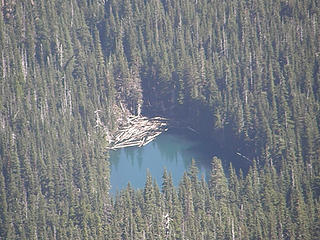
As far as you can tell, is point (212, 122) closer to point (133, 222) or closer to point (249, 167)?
point (249, 167)

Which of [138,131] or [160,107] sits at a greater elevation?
[160,107]

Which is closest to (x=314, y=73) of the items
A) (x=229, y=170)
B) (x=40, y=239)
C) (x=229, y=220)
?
(x=229, y=170)

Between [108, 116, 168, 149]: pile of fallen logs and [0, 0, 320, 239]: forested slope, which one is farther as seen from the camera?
[108, 116, 168, 149]: pile of fallen logs

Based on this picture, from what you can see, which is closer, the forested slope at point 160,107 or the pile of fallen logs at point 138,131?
the forested slope at point 160,107

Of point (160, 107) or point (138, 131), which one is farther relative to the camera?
point (160, 107)
